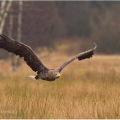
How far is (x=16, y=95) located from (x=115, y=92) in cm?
173

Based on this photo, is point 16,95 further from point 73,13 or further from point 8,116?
point 73,13

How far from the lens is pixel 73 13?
85.0ft

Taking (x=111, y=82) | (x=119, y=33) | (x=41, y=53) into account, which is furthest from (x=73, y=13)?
(x=111, y=82)

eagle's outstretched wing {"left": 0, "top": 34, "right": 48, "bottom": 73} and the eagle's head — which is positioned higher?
eagle's outstretched wing {"left": 0, "top": 34, "right": 48, "bottom": 73}

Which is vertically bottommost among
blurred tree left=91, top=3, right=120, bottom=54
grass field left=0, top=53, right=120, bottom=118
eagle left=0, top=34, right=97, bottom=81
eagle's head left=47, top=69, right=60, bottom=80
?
grass field left=0, top=53, right=120, bottom=118

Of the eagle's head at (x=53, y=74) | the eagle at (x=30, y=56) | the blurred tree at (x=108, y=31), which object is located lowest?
the eagle's head at (x=53, y=74)

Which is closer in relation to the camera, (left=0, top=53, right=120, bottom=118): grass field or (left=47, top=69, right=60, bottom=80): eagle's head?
(left=0, top=53, right=120, bottom=118): grass field

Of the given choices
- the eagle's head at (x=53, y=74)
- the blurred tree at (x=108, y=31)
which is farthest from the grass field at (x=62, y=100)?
the blurred tree at (x=108, y=31)

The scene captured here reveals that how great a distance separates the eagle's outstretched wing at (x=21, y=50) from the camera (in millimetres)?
7777

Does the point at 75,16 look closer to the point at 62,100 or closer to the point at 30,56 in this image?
the point at 30,56

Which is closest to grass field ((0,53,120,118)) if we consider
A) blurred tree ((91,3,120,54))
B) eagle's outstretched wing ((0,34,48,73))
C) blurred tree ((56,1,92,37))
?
eagle's outstretched wing ((0,34,48,73))

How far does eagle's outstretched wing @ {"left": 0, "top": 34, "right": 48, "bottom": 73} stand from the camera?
778 centimetres

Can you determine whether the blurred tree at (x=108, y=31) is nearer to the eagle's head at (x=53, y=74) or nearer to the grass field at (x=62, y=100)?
the grass field at (x=62, y=100)

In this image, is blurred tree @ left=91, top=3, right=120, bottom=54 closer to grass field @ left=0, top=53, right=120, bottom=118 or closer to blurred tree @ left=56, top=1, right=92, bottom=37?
blurred tree @ left=56, top=1, right=92, bottom=37
